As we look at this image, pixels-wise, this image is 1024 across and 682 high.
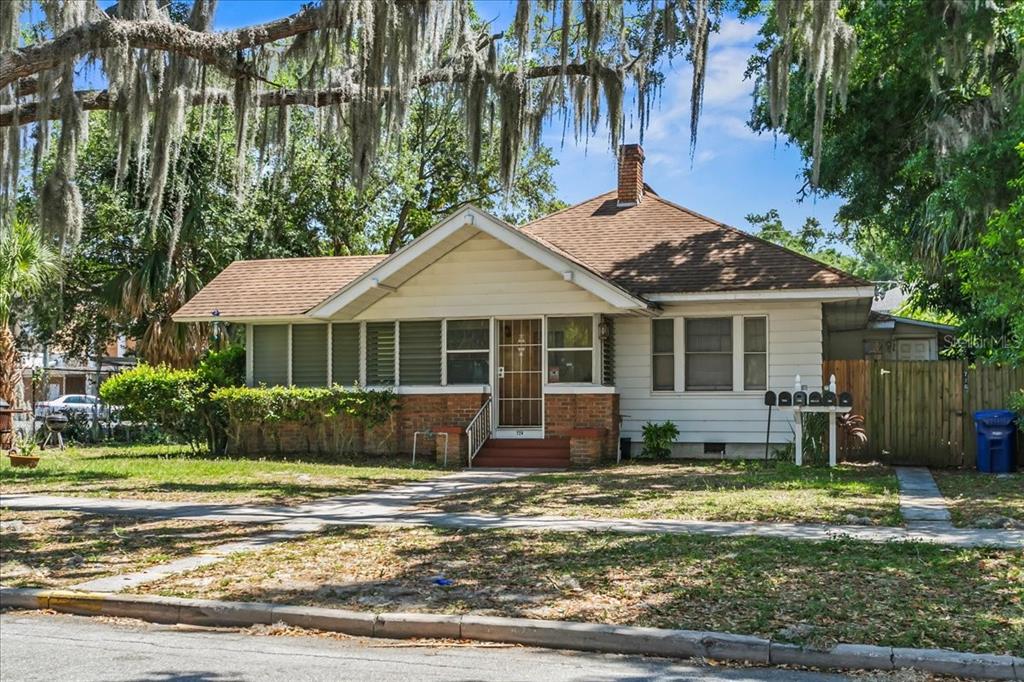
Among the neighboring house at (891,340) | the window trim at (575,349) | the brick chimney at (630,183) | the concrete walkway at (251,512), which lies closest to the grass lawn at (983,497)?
the window trim at (575,349)

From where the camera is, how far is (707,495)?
12.5 m

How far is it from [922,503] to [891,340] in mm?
14004

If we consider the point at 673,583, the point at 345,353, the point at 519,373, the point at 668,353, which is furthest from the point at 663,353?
the point at 673,583

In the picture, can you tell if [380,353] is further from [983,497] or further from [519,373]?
[983,497]

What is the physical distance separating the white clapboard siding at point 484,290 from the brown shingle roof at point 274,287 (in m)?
2.30

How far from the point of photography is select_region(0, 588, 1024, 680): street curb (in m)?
5.56

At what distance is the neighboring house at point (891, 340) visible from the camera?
2367cm

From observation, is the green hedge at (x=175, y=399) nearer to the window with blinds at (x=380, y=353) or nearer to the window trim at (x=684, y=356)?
the window with blinds at (x=380, y=353)

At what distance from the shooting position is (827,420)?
57.2ft

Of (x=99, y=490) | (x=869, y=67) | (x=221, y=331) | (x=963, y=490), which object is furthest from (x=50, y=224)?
(x=221, y=331)

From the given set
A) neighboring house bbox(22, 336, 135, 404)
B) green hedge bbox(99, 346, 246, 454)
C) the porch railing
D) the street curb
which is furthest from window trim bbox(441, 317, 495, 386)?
neighboring house bbox(22, 336, 135, 404)

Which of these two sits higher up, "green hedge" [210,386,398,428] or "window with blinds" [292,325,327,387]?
"window with blinds" [292,325,327,387]

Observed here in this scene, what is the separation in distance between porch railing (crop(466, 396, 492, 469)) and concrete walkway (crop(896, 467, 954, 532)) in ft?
24.4

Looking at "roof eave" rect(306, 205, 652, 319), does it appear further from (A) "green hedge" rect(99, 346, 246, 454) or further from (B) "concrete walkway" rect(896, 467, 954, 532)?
(B) "concrete walkway" rect(896, 467, 954, 532)
